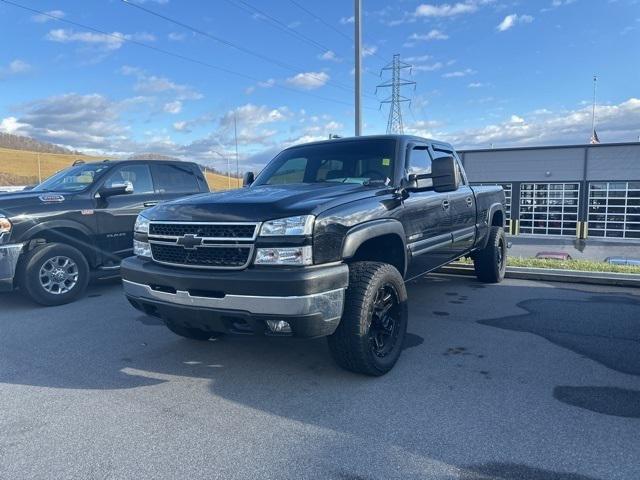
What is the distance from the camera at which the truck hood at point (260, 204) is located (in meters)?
3.44

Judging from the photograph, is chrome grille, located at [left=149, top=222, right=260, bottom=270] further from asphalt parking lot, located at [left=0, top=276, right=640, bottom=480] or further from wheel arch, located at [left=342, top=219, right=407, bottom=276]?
asphalt parking lot, located at [left=0, top=276, right=640, bottom=480]

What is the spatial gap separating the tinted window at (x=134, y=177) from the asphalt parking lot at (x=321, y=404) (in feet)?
8.53

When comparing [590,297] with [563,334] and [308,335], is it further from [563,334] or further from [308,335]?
[308,335]

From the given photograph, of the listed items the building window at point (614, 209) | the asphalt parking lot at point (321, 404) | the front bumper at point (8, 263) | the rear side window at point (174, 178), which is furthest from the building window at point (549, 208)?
the front bumper at point (8, 263)

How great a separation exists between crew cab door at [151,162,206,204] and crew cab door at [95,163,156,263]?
0.63 ft

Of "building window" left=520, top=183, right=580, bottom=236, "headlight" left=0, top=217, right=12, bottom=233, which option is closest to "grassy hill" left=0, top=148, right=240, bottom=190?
"headlight" left=0, top=217, right=12, bottom=233

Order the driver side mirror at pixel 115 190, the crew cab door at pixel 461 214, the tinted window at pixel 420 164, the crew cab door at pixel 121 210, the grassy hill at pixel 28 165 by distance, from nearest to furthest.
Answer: the tinted window at pixel 420 164, the crew cab door at pixel 461 214, the driver side mirror at pixel 115 190, the crew cab door at pixel 121 210, the grassy hill at pixel 28 165

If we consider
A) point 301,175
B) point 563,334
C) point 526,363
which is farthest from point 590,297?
point 301,175

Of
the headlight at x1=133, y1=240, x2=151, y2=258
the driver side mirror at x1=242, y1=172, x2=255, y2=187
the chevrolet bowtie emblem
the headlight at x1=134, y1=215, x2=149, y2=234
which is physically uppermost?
the driver side mirror at x1=242, y1=172, x2=255, y2=187

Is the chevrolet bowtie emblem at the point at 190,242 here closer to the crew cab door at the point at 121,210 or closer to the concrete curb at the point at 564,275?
the crew cab door at the point at 121,210

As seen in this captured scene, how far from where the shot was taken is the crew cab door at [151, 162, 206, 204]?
8055mm

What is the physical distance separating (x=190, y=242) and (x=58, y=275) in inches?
148

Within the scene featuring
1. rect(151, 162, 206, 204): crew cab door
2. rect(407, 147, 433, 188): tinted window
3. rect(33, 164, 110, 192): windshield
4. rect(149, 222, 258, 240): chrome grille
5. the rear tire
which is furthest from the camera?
rect(151, 162, 206, 204): crew cab door

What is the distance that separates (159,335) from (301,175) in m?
2.17
